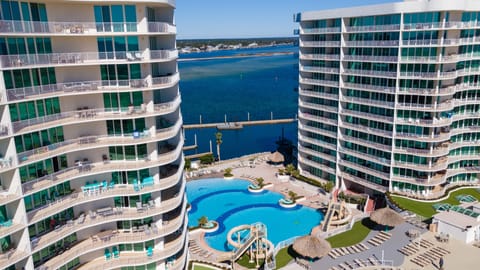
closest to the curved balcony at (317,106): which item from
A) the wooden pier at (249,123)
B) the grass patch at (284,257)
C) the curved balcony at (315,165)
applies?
the curved balcony at (315,165)

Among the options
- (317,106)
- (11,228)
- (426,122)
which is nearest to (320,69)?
(317,106)

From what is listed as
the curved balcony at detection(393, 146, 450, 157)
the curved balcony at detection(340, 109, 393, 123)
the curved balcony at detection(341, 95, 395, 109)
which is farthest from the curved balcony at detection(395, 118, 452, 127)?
the curved balcony at detection(393, 146, 450, 157)

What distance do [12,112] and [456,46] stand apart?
5816 cm

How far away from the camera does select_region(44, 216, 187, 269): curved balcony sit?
113 feet

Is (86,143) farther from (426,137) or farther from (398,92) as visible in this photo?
(426,137)

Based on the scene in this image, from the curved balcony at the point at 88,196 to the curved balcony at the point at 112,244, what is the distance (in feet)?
13.7

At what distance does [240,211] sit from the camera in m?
70.0

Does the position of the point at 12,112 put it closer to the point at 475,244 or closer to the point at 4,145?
the point at 4,145

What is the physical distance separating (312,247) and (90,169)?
2826 centimetres

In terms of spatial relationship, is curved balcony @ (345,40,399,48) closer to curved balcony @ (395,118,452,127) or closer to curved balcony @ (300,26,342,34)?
curved balcony @ (300,26,342,34)

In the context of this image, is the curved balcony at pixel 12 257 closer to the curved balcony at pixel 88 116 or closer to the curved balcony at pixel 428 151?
the curved balcony at pixel 88 116

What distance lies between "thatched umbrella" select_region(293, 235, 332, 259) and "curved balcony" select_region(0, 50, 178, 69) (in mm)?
28535

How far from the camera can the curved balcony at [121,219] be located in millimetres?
33000

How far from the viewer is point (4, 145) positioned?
97.2ft
